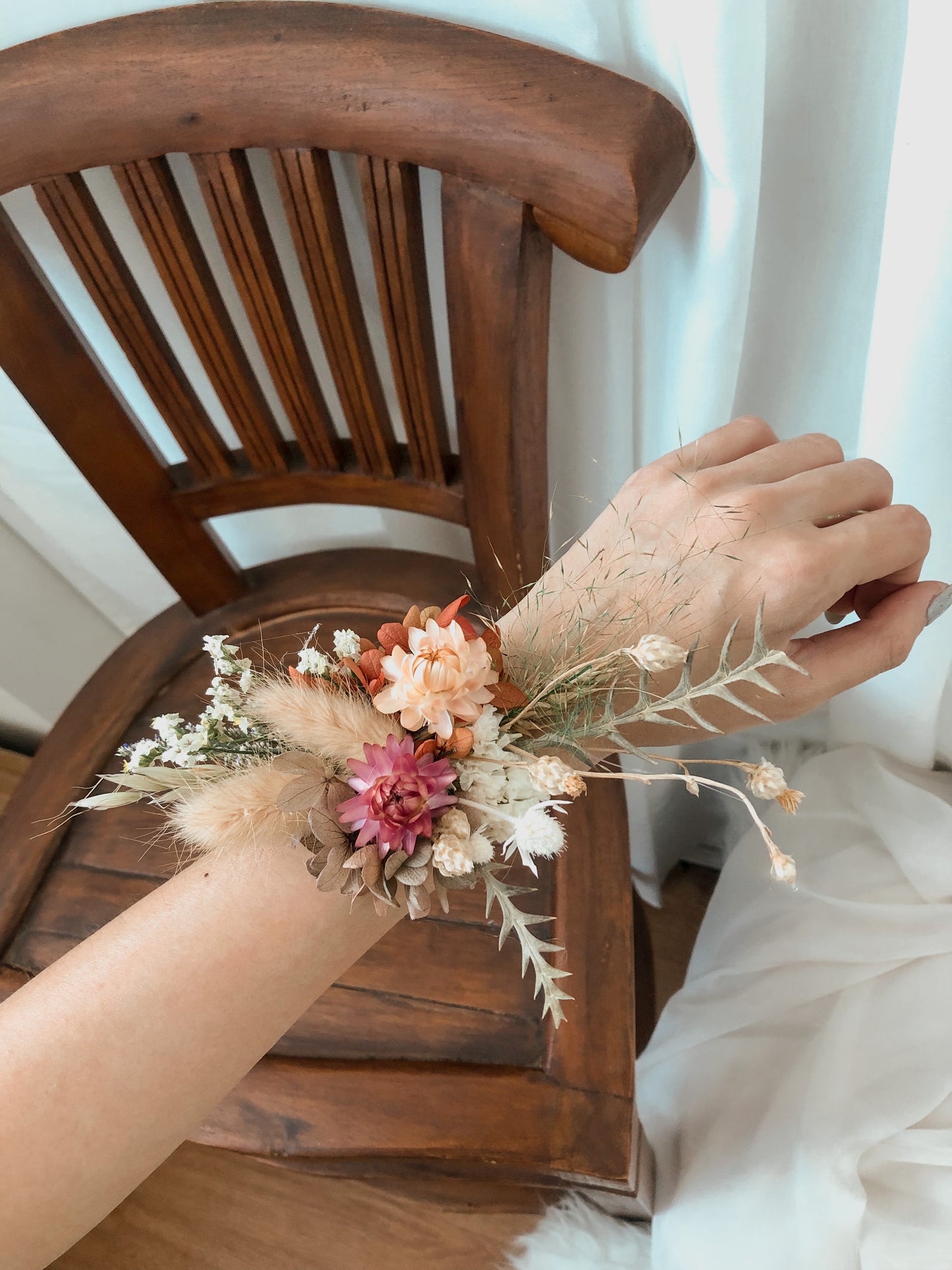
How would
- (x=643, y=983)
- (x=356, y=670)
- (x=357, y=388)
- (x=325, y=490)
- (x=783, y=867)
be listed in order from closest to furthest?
→ (x=783, y=867), (x=356, y=670), (x=357, y=388), (x=325, y=490), (x=643, y=983)

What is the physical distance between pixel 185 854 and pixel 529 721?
0.37 metres

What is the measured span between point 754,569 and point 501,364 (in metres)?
0.22

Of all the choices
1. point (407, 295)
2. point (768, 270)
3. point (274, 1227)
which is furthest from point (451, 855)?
point (274, 1227)

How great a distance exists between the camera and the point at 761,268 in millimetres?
606

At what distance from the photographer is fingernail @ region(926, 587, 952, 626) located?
1.54 feet

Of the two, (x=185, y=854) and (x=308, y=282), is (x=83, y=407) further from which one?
(x=185, y=854)

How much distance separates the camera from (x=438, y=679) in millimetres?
370

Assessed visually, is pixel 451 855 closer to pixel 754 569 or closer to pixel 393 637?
pixel 393 637

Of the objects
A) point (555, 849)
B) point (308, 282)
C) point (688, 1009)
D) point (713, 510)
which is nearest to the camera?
point (555, 849)

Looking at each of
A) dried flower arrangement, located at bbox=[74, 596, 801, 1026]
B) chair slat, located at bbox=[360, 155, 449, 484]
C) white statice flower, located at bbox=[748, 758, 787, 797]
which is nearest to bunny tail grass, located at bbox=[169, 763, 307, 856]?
dried flower arrangement, located at bbox=[74, 596, 801, 1026]

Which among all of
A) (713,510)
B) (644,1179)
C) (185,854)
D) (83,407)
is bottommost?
(644,1179)

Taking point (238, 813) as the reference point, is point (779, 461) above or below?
above

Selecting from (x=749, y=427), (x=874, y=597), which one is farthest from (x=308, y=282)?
(x=874, y=597)

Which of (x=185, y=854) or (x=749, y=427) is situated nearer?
(x=749, y=427)
